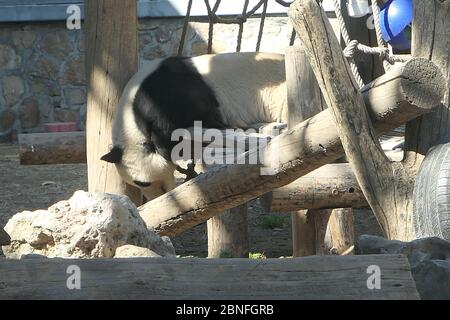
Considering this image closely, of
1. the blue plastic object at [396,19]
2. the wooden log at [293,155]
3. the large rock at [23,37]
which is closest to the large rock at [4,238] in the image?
the wooden log at [293,155]

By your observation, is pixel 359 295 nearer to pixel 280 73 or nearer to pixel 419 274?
pixel 419 274

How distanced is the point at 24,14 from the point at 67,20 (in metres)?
0.47

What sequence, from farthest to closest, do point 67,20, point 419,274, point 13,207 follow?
point 67,20
point 13,207
point 419,274

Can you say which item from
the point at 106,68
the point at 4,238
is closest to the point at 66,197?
the point at 106,68

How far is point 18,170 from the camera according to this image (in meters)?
8.06

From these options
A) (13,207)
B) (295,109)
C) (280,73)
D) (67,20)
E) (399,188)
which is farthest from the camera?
(67,20)

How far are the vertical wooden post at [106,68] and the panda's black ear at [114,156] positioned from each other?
0.04 meters

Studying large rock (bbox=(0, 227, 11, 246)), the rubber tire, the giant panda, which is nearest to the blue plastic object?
the giant panda

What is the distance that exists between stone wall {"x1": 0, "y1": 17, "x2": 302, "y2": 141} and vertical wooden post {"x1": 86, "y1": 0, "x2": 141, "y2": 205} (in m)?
4.20

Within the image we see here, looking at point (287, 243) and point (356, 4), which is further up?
point (356, 4)

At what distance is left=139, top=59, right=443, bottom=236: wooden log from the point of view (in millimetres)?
3102

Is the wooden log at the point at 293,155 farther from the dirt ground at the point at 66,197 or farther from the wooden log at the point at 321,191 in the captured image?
the dirt ground at the point at 66,197

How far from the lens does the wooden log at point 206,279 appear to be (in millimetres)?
2012
